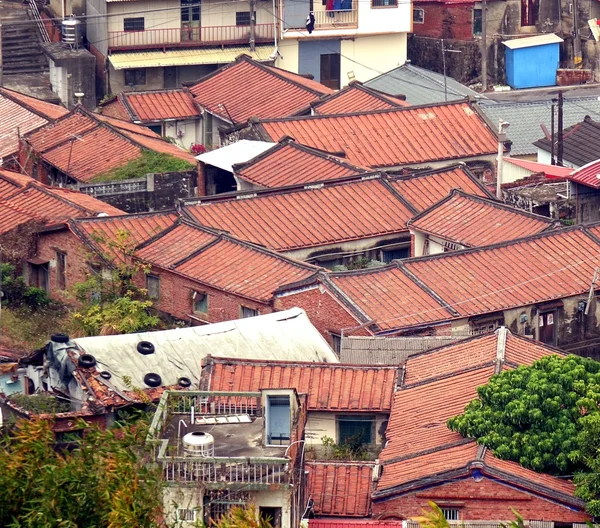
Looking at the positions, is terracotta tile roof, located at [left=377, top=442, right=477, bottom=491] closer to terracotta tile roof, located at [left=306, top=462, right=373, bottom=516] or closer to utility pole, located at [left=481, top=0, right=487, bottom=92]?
terracotta tile roof, located at [left=306, top=462, right=373, bottom=516]

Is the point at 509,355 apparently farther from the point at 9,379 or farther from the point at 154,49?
the point at 154,49

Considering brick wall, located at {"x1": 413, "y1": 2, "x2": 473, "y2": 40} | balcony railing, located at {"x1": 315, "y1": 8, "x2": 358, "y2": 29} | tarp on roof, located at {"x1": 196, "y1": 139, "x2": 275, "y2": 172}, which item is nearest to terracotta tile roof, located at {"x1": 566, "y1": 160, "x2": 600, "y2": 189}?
tarp on roof, located at {"x1": 196, "y1": 139, "x2": 275, "y2": 172}

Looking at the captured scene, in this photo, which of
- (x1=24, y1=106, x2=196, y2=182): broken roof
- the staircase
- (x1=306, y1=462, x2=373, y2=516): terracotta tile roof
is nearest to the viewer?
(x1=306, y1=462, x2=373, y2=516): terracotta tile roof

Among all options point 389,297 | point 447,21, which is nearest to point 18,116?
point 389,297

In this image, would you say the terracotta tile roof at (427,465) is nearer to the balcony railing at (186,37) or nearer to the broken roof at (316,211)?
the broken roof at (316,211)

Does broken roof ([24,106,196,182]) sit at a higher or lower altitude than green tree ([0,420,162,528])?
lower

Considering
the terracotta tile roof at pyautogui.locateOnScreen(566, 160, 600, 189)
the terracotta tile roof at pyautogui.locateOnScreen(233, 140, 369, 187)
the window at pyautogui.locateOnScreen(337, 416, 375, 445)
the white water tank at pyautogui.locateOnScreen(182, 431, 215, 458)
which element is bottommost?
the window at pyautogui.locateOnScreen(337, 416, 375, 445)
